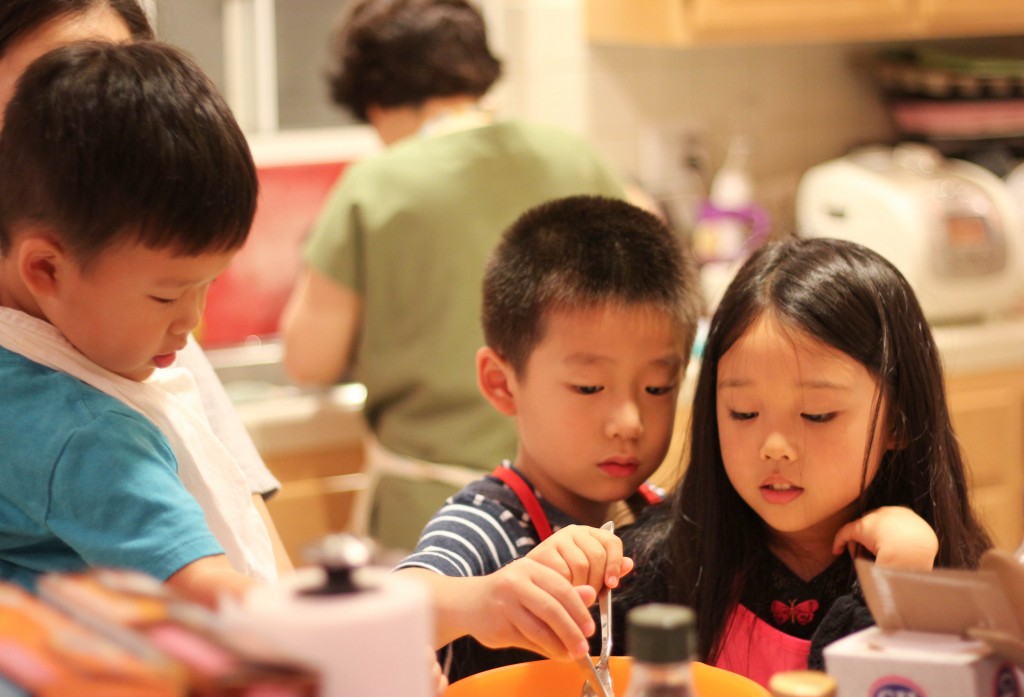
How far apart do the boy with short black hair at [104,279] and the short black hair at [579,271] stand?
343 mm

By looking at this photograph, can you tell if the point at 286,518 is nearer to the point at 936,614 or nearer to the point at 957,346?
the point at 957,346

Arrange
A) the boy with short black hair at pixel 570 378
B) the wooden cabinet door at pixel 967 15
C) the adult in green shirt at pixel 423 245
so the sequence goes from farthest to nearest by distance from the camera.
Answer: the wooden cabinet door at pixel 967 15, the adult in green shirt at pixel 423 245, the boy with short black hair at pixel 570 378

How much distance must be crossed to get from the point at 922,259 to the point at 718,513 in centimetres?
185

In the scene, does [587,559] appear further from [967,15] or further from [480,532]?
[967,15]

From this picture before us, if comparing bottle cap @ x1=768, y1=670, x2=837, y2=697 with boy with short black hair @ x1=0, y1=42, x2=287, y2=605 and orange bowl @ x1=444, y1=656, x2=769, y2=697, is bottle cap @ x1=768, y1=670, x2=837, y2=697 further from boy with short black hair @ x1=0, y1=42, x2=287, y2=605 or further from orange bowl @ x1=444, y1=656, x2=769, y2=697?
boy with short black hair @ x1=0, y1=42, x2=287, y2=605

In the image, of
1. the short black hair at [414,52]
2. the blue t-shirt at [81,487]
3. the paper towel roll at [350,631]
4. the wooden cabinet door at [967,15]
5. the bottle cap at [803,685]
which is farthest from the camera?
the wooden cabinet door at [967,15]

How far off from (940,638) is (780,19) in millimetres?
2326

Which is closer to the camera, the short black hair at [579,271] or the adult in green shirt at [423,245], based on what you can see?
the short black hair at [579,271]

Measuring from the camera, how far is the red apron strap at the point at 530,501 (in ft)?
3.68

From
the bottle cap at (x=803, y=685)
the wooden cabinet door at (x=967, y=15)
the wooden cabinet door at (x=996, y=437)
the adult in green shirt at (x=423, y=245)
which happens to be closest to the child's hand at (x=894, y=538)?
the bottle cap at (x=803, y=685)

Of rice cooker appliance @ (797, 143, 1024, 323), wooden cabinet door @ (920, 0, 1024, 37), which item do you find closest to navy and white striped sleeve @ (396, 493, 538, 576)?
rice cooker appliance @ (797, 143, 1024, 323)

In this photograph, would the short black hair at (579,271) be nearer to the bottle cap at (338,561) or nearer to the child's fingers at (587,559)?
the child's fingers at (587,559)

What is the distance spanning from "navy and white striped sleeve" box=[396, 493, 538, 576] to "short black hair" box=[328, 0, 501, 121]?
1280 mm

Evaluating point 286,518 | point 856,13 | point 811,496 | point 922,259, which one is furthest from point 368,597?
point 856,13
